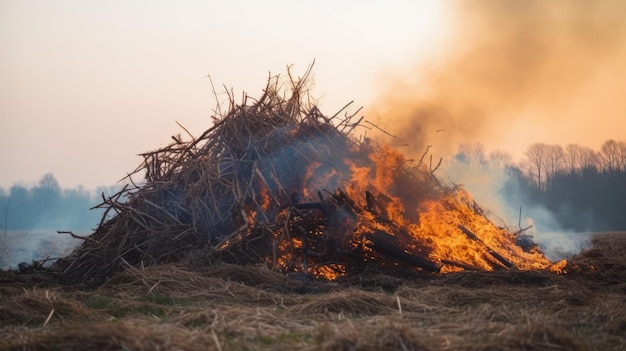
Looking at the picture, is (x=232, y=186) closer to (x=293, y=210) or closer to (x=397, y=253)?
(x=293, y=210)

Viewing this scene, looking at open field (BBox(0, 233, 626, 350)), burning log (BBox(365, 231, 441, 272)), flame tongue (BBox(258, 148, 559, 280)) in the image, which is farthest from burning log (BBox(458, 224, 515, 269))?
burning log (BBox(365, 231, 441, 272))

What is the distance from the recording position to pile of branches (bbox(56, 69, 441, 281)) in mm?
10602

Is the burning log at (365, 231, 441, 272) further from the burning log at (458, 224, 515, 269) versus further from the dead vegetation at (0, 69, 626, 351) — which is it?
the burning log at (458, 224, 515, 269)

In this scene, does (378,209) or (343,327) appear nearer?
(343,327)

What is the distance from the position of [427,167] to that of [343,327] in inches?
311

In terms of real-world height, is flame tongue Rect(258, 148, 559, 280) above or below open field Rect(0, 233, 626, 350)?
above

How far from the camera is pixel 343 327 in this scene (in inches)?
197

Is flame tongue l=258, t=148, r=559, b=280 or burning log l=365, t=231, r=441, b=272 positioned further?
flame tongue l=258, t=148, r=559, b=280

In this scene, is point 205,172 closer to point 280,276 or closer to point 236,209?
point 236,209

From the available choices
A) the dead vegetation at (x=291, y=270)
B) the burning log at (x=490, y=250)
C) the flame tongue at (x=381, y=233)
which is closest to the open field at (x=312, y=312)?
the dead vegetation at (x=291, y=270)

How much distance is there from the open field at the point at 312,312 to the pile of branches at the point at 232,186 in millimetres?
1229

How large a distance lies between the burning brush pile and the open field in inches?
33.7

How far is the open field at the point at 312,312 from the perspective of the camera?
15.1ft

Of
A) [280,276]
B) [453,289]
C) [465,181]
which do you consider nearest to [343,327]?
[453,289]
